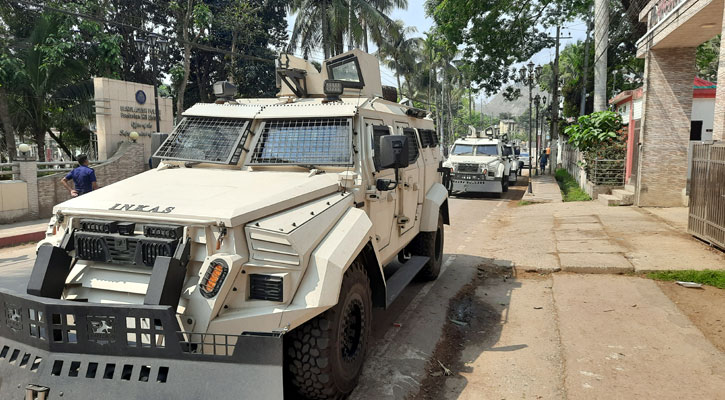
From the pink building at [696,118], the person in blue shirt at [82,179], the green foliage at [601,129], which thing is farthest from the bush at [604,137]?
the person in blue shirt at [82,179]

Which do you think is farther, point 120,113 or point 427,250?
point 120,113

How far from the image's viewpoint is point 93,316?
2.83 metres

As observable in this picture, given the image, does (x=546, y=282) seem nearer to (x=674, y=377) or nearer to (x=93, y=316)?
(x=674, y=377)

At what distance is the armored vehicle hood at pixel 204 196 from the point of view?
130 inches

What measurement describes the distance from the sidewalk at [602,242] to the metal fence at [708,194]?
0.23 m

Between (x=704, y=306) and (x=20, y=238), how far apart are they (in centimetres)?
1145

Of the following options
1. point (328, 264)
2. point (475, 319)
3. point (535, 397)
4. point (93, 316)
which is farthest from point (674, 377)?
point (93, 316)

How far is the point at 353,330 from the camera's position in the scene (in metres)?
3.97

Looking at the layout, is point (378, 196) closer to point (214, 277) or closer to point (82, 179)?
point (214, 277)

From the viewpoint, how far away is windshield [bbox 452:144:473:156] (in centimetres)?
1911

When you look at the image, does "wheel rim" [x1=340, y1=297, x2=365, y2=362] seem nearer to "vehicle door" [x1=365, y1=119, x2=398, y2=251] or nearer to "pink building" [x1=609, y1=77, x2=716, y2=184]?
"vehicle door" [x1=365, y1=119, x2=398, y2=251]

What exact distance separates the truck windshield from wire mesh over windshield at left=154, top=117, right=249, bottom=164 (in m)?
14.9

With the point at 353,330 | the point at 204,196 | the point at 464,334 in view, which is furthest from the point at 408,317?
the point at 204,196

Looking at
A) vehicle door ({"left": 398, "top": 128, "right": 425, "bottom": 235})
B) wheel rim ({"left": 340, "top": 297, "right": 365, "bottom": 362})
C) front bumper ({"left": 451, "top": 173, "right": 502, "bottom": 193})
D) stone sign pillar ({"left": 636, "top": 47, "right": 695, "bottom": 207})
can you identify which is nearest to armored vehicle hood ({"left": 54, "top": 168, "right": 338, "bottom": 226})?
wheel rim ({"left": 340, "top": 297, "right": 365, "bottom": 362})
